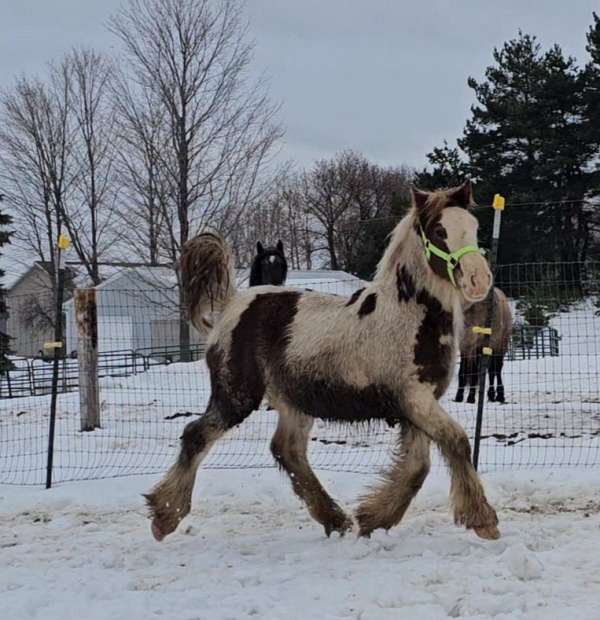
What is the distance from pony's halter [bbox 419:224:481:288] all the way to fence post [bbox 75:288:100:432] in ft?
18.5

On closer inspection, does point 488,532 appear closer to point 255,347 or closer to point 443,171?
point 255,347

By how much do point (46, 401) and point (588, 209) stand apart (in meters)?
23.7

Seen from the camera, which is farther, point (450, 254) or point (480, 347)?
point (480, 347)

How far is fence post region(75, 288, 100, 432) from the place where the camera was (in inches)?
356

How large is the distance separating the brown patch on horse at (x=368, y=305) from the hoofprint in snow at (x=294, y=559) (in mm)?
1275

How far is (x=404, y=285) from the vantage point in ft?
14.2

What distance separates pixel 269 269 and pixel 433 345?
211 inches

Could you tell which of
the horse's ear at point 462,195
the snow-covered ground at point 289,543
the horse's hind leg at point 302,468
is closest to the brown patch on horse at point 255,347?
the horse's hind leg at point 302,468

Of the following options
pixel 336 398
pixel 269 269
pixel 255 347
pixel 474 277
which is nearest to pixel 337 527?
pixel 336 398

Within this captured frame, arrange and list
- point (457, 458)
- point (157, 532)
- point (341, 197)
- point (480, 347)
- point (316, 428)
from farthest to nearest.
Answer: point (341, 197)
point (480, 347)
point (316, 428)
point (157, 532)
point (457, 458)

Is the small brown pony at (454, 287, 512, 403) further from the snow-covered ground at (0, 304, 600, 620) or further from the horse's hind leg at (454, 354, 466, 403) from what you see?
the snow-covered ground at (0, 304, 600, 620)

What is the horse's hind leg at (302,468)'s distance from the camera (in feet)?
15.2

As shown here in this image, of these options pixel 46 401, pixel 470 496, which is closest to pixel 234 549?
pixel 470 496

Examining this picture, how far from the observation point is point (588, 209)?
29734 millimetres
